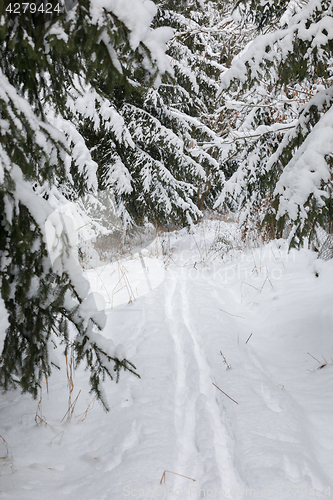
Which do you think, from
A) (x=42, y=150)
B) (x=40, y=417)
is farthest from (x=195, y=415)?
(x=42, y=150)

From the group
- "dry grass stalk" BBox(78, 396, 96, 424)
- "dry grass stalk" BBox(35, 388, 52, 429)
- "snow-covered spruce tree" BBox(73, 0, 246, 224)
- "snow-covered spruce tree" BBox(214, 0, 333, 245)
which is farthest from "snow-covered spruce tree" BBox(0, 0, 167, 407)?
"snow-covered spruce tree" BBox(73, 0, 246, 224)

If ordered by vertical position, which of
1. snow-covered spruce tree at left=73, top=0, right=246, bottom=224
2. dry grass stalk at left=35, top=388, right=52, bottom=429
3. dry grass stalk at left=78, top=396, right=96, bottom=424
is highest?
snow-covered spruce tree at left=73, top=0, right=246, bottom=224

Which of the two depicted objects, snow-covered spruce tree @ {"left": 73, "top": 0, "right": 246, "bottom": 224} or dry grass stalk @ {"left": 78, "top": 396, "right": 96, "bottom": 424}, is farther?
snow-covered spruce tree @ {"left": 73, "top": 0, "right": 246, "bottom": 224}

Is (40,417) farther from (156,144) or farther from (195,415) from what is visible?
(156,144)

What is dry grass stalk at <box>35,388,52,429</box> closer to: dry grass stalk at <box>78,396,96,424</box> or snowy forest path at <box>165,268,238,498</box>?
dry grass stalk at <box>78,396,96,424</box>

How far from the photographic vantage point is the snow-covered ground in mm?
1430

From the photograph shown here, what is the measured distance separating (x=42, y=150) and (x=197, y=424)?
184cm

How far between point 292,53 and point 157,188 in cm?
474

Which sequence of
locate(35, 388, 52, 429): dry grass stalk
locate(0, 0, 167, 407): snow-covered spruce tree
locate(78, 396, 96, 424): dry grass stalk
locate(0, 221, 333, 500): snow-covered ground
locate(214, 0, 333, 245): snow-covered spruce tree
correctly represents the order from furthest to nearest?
locate(214, 0, 333, 245): snow-covered spruce tree → locate(78, 396, 96, 424): dry grass stalk → locate(35, 388, 52, 429): dry grass stalk → locate(0, 221, 333, 500): snow-covered ground → locate(0, 0, 167, 407): snow-covered spruce tree

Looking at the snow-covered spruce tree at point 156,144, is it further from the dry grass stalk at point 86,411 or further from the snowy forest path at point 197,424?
the dry grass stalk at point 86,411

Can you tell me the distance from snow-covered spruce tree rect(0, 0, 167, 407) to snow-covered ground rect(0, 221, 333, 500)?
547 millimetres

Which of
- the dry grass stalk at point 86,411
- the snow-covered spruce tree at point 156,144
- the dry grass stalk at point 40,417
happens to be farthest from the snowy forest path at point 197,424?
the snow-covered spruce tree at point 156,144

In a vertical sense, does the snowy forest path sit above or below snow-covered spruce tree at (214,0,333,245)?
below

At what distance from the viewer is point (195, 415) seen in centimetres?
191
